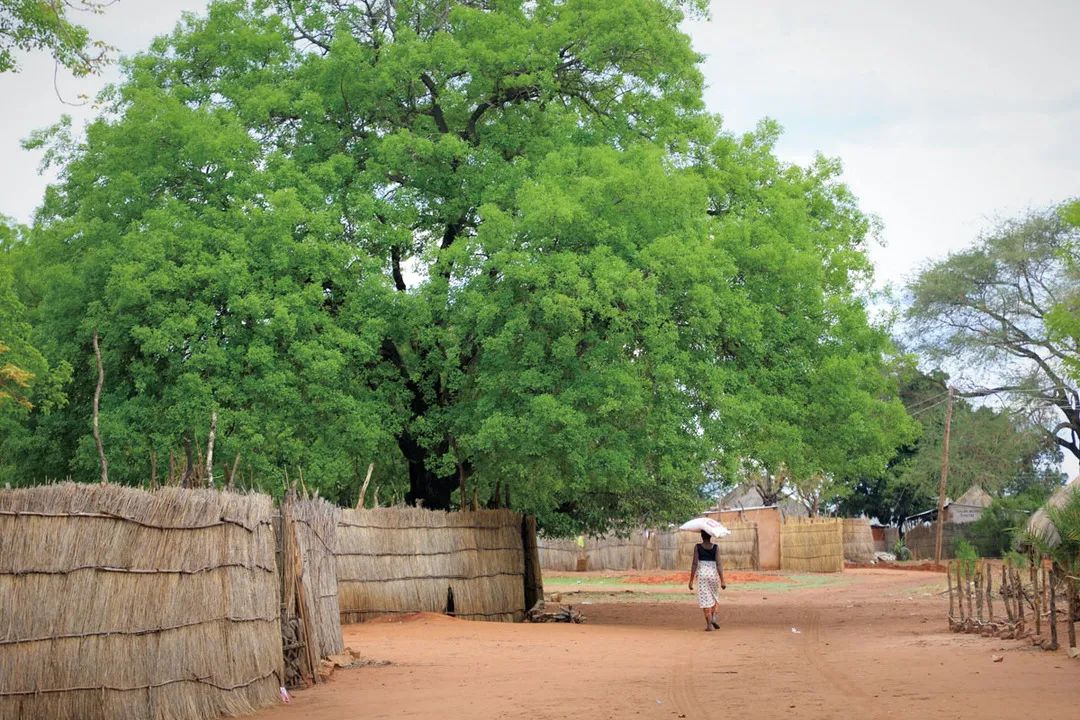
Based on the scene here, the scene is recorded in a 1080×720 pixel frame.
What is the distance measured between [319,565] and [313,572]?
0.31 m

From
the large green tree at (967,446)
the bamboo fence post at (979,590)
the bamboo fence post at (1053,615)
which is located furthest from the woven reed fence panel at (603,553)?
the bamboo fence post at (1053,615)

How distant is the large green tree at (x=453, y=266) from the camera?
1947 centimetres

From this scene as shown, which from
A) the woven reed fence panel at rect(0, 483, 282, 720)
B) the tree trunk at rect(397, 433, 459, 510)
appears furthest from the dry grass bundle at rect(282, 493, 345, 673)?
the tree trunk at rect(397, 433, 459, 510)

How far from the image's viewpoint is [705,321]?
19.6 metres

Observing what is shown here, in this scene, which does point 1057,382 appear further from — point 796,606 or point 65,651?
point 65,651

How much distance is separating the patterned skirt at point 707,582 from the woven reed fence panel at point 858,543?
32.5 metres

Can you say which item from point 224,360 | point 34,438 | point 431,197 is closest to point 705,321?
point 431,197

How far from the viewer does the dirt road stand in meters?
10.0

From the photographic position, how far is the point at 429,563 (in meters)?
20.5

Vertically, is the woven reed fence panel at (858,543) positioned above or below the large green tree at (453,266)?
below

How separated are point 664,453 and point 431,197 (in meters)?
6.72

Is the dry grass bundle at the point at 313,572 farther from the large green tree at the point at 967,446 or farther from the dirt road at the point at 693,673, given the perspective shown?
the large green tree at the point at 967,446

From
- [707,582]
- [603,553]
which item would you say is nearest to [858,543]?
[603,553]

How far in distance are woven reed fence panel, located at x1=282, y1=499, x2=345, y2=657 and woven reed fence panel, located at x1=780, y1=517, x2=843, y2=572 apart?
33.7 m
